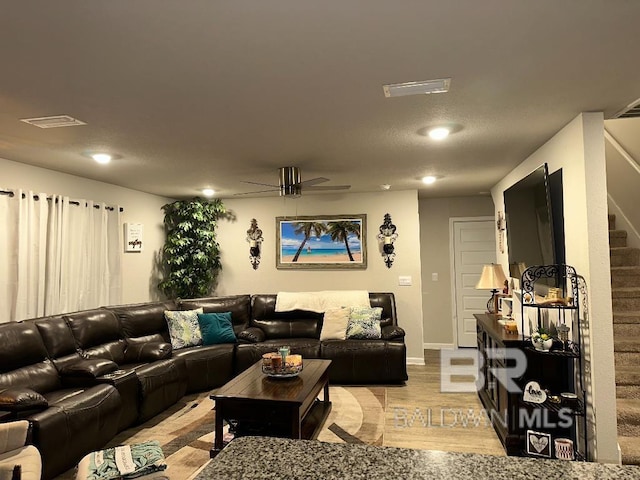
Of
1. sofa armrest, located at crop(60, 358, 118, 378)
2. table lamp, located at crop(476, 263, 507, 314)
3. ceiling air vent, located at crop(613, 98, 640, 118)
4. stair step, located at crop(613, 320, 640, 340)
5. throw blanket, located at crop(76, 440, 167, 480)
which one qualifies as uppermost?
ceiling air vent, located at crop(613, 98, 640, 118)

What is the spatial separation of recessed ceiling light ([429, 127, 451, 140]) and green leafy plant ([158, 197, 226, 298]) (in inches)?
156

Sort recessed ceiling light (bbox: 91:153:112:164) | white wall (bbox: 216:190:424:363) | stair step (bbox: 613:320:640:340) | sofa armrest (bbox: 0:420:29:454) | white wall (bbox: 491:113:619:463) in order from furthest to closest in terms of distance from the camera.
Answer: white wall (bbox: 216:190:424:363), recessed ceiling light (bbox: 91:153:112:164), stair step (bbox: 613:320:640:340), white wall (bbox: 491:113:619:463), sofa armrest (bbox: 0:420:29:454)

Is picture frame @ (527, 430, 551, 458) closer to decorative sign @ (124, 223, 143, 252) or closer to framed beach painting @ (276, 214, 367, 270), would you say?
framed beach painting @ (276, 214, 367, 270)

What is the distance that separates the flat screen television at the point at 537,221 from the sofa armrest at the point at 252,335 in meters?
3.15

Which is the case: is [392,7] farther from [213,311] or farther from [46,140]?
[213,311]

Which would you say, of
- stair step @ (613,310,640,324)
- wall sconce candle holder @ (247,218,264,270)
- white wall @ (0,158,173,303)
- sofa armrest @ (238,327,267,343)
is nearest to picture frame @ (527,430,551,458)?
stair step @ (613,310,640,324)

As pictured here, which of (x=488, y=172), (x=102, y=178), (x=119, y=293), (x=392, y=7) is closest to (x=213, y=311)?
(x=119, y=293)

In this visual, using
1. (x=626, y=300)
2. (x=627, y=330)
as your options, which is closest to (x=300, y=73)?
(x=627, y=330)

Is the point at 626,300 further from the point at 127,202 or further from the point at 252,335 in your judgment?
the point at 127,202

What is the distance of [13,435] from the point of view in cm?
242

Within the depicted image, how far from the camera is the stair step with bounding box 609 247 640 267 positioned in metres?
4.20

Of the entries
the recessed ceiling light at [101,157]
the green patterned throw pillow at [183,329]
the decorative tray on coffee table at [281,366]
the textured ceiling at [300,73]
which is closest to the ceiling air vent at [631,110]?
the textured ceiling at [300,73]

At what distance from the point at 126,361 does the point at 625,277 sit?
506cm

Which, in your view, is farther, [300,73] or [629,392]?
[629,392]
